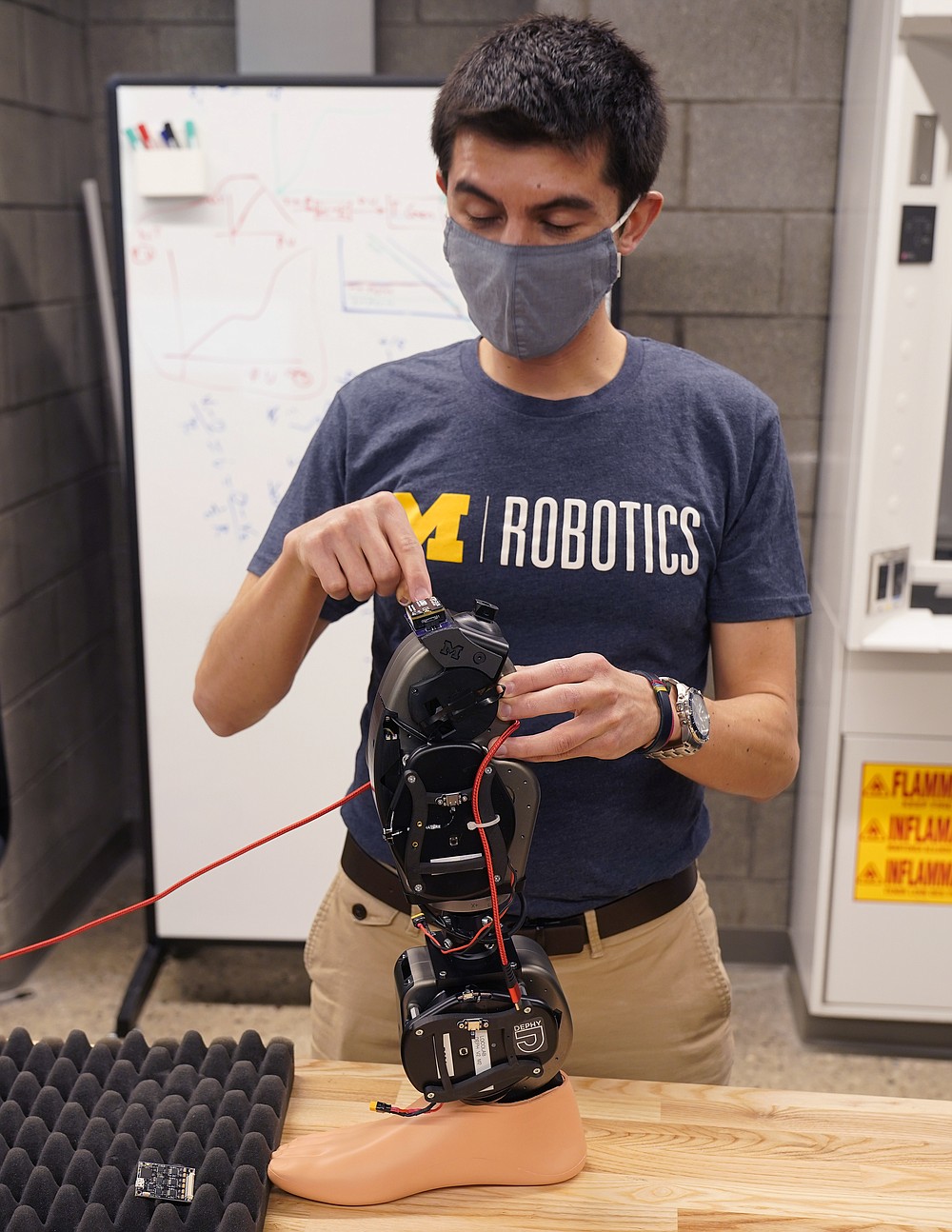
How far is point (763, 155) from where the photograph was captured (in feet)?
8.20

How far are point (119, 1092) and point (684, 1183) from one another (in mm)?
491

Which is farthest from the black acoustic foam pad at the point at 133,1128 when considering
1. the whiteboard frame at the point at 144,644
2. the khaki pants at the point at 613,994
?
the whiteboard frame at the point at 144,644

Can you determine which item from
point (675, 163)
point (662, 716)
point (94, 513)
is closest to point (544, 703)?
point (662, 716)

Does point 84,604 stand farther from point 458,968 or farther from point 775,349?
point 458,968

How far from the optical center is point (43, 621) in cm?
299

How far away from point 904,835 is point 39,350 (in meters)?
2.27

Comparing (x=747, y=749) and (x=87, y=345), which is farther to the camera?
(x=87, y=345)

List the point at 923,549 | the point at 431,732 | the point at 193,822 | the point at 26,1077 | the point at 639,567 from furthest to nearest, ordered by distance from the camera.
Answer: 1. the point at 193,822
2. the point at 923,549
3. the point at 639,567
4. the point at 26,1077
5. the point at 431,732

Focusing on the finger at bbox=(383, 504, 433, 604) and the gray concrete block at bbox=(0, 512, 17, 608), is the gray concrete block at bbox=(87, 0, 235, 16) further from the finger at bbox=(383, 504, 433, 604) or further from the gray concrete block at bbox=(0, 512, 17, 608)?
the finger at bbox=(383, 504, 433, 604)

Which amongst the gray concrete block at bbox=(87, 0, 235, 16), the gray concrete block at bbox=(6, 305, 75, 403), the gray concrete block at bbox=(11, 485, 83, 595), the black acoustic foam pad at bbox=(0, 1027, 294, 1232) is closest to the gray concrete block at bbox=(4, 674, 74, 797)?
the gray concrete block at bbox=(11, 485, 83, 595)

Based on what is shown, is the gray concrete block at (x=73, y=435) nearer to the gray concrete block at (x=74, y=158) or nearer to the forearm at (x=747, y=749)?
the gray concrete block at (x=74, y=158)

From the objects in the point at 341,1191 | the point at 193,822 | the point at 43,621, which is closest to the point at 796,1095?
the point at 341,1191

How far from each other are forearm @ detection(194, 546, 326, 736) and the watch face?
1.18 ft

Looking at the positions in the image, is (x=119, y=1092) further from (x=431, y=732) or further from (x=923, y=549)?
(x=923, y=549)
